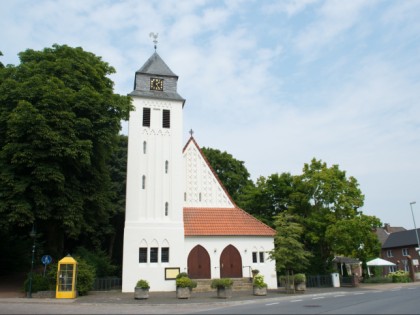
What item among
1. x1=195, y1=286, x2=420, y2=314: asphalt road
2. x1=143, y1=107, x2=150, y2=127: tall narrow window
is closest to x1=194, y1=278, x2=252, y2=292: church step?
x1=195, y1=286, x2=420, y2=314: asphalt road

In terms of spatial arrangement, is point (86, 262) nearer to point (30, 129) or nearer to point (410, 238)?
point (30, 129)

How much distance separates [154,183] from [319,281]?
53.4 ft

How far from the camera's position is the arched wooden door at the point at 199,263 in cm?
2773

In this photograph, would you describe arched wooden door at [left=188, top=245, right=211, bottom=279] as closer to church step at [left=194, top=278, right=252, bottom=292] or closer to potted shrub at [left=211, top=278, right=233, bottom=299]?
church step at [left=194, top=278, right=252, bottom=292]

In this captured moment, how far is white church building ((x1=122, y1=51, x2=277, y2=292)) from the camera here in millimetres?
27062

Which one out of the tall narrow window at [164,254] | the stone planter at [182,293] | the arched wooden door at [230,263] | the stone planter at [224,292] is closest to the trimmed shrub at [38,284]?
the stone planter at [182,293]

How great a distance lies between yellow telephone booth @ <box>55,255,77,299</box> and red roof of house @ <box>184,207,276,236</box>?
9402 millimetres

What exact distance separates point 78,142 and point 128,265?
10.2 metres

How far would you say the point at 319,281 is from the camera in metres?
30.9

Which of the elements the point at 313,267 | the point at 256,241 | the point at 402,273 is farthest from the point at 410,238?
the point at 256,241

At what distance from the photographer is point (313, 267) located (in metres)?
32.4

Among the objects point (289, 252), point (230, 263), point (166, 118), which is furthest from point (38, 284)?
point (289, 252)

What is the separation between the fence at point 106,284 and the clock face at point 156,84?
15567mm

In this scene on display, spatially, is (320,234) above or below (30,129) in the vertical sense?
below
